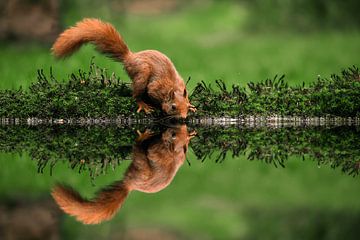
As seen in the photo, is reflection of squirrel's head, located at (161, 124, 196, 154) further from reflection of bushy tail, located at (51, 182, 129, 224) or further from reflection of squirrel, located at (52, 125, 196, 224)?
reflection of bushy tail, located at (51, 182, 129, 224)

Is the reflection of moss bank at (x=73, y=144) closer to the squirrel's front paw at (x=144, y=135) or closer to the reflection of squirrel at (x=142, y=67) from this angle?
the squirrel's front paw at (x=144, y=135)

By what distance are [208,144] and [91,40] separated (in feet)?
7.45

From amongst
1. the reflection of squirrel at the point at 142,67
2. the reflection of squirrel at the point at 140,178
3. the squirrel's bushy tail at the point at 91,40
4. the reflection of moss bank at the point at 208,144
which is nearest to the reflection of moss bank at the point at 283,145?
the reflection of moss bank at the point at 208,144

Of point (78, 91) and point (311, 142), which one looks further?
point (78, 91)

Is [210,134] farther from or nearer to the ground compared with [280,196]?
farther from the ground

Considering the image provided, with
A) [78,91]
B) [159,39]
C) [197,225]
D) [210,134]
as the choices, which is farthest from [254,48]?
[197,225]

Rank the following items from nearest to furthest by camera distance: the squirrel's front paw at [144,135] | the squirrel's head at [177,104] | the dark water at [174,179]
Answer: the dark water at [174,179] < the squirrel's front paw at [144,135] < the squirrel's head at [177,104]

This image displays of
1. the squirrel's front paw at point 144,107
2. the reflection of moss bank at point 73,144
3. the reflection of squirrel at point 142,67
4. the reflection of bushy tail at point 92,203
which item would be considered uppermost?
the reflection of squirrel at point 142,67

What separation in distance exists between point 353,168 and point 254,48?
26.4 ft

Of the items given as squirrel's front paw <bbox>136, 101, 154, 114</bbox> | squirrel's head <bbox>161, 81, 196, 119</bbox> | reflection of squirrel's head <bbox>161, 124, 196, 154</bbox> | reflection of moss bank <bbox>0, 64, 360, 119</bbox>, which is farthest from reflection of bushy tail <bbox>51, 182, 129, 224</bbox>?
reflection of moss bank <bbox>0, 64, 360, 119</bbox>

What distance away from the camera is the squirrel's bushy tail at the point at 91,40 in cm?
739

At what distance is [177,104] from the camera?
702 cm

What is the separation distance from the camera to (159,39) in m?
12.9

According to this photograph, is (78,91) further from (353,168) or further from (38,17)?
(38,17)
